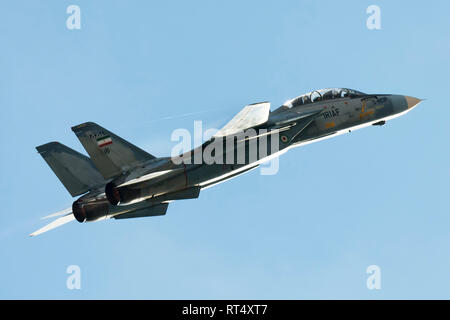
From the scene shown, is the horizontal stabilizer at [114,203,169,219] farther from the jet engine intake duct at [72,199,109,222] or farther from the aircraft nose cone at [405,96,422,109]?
the aircraft nose cone at [405,96,422,109]

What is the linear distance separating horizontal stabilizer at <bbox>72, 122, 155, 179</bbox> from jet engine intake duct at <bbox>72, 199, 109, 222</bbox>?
1000mm

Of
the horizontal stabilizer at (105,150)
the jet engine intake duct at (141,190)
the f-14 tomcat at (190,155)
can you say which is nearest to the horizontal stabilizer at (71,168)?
the f-14 tomcat at (190,155)

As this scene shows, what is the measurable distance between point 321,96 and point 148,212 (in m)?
6.72

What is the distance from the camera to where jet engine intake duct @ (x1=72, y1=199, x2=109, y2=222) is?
2150 centimetres

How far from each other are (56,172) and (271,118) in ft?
22.9

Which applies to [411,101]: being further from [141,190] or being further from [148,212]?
[141,190]

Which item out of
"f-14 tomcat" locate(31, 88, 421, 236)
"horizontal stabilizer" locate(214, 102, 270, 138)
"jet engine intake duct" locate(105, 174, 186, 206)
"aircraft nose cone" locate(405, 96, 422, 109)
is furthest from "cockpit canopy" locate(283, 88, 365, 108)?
"jet engine intake duct" locate(105, 174, 186, 206)

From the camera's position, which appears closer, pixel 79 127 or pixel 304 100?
pixel 79 127

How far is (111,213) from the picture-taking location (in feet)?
72.3

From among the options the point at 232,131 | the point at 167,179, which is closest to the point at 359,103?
the point at 232,131

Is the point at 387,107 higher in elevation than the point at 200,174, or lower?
higher

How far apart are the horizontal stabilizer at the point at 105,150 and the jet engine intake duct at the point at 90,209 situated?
100cm

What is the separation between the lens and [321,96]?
944 inches

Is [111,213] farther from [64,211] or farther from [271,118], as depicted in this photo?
[271,118]
